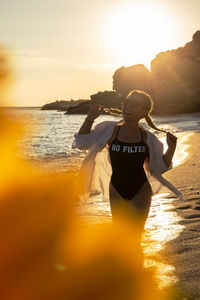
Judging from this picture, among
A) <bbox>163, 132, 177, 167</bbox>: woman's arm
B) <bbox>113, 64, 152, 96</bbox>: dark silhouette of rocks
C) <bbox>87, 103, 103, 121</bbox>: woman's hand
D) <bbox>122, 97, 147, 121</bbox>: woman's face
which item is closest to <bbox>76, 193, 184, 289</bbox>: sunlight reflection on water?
<bbox>163, 132, 177, 167</bbox>: woman's arm

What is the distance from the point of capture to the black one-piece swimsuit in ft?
13.9

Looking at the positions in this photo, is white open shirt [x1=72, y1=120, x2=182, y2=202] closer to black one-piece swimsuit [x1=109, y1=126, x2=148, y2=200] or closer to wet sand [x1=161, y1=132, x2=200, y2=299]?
black one-piece swimsuit [x1=109, y1=126, x2=148, y2=200]

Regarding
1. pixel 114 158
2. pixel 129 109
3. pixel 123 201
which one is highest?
pixel 129 109

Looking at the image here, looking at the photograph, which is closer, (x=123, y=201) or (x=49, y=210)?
(x=123, y=201)

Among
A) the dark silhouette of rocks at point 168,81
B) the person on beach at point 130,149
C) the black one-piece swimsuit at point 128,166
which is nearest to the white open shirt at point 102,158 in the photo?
the person on beach at point 130,149

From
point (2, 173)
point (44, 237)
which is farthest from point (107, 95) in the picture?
point (44, 237)

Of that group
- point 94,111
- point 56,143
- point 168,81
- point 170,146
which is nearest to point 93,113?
point 94,111

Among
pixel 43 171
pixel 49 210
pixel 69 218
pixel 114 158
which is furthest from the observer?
pixel 43 171

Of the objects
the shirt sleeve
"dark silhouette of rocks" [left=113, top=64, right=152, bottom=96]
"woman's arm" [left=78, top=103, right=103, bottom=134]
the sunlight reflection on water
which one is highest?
"dark silhouette of rocks" [left=113, top=64, right=152, bottom=96]

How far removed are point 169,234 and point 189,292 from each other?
1.91m

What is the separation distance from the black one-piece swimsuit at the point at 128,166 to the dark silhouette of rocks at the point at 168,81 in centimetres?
8612

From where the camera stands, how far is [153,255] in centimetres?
516

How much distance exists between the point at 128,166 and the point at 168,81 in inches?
4328

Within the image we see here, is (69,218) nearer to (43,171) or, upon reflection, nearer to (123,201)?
(123,201)
